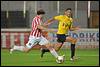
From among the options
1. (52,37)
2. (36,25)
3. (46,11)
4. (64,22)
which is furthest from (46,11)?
(36,25)

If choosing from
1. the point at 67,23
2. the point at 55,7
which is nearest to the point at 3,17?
the point at 55,7

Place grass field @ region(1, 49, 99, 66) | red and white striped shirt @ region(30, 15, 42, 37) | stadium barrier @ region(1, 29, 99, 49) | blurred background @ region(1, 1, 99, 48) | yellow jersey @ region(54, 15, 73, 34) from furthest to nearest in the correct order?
1. blurred background @ region(1, 1, 99, 48)
2. stadium barrier @ region(1, 29, 99, 49)
3. yellow jersey @ region(54, 15, 73, 34)
4. red and white striped shirt @ region(30, 15, 42, 37)
5. grass field @ region(1, 49, 99, 66)

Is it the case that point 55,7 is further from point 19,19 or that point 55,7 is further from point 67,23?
point 67,23

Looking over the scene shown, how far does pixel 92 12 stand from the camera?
25.6 metres

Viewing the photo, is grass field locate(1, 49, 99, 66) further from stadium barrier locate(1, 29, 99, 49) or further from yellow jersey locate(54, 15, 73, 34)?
stadium barrier locate(1, 29, 99, 49)

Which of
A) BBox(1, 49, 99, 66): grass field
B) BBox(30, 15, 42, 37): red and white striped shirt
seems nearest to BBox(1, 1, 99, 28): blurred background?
BBox(1, 49, 99, 66): grass field

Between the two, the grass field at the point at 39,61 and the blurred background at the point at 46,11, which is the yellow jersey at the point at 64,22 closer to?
the grass field at the point at 39,61

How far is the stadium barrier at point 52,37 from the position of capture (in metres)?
22.8

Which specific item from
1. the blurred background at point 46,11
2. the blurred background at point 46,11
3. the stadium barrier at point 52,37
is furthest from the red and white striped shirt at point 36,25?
the blurred background at point 46,11

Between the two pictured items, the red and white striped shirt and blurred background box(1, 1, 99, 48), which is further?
blurred background box(1, 1, 99, 48)

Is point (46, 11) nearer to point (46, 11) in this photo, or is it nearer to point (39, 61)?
point (46, 11)

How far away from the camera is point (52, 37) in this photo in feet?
75.8

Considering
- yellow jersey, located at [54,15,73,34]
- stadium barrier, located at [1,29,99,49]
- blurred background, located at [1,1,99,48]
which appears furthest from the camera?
blurred background, located at [1,1,99,48]

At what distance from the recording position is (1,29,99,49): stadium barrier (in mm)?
22844
